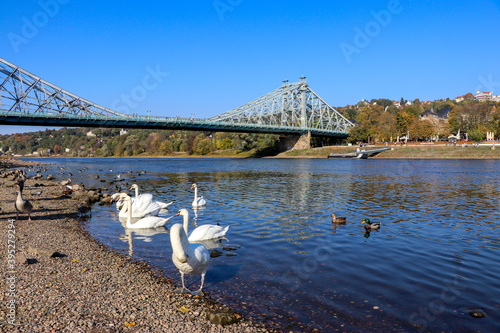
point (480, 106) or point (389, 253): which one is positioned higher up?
point (480, 106)

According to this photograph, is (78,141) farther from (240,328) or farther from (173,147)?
(240,328)

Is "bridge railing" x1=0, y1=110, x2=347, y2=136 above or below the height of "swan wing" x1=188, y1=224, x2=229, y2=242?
above

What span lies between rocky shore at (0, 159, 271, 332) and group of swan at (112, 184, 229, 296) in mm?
587

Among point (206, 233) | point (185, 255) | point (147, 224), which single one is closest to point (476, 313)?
point (185, 255)

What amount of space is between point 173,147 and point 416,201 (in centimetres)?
13190

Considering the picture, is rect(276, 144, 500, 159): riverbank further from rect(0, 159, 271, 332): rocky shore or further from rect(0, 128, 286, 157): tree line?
rect(0, 159, 271, 332): rocky shore

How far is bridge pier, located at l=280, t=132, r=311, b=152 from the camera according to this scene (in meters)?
97.9

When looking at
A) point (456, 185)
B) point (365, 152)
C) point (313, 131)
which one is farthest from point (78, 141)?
point (456, 185)

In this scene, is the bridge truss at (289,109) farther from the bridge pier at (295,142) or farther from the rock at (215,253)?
the rock at (215,253)

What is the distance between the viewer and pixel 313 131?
99875mm

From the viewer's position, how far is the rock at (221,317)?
5578mm

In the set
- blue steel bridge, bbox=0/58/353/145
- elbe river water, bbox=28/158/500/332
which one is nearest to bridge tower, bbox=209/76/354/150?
blue steel bridge, bbox=0/58/353/145

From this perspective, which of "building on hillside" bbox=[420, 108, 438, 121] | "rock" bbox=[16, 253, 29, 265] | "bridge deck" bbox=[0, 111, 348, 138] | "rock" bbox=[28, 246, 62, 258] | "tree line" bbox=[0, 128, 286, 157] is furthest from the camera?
"tree line" bbox=[0, 128, 286, 157]

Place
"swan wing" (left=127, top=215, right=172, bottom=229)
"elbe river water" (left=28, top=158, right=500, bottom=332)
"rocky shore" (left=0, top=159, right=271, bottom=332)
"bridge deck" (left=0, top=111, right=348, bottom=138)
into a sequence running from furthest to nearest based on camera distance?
"bridge deck" (left=0, top=111, right=348, bottom=138) → "swan wing" (left=127, top=215, right=172, bottom=229) → "elbe river water" (left=28, top=158, right=500, bottom=332) → "rocky shore" (left=0, top=159, right=271, bottom=332)
